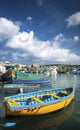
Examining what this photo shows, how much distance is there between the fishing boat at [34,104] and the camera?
1426 cm

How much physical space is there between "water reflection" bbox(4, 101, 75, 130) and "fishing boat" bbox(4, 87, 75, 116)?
408 mm

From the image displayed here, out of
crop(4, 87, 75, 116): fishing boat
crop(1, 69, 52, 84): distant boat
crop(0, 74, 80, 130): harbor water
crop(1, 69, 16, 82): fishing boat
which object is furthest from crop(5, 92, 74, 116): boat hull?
crop(1, 69, 16, 82): fishing boat

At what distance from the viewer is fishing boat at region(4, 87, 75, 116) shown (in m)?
14.3

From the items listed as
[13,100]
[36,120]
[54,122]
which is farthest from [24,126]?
[13,100]

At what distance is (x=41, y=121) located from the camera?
1434 cm

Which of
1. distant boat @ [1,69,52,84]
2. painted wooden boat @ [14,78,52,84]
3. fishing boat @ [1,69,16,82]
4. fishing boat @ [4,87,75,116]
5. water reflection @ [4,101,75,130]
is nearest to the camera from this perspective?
water reflection @ [4,101,75,130]

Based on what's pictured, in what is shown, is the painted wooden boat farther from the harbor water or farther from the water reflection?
the water reflection

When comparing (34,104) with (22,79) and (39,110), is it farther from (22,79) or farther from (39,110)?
(22,79)

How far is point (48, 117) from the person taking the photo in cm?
1529

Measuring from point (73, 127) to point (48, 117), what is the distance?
116 inches

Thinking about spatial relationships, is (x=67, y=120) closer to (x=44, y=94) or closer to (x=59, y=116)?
(x=59, y=116)

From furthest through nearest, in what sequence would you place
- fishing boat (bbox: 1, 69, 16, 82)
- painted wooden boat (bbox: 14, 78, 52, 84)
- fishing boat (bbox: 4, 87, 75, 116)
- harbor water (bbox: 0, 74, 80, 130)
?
1. fishing boat (bbox: 1, 69, 16, 82)
2. painted wooden boat (bbox: 14, 78, 52, 84)
3. fishing boat (bbox: 4, 87, 75, 116)
4. harbor water (bbox: 0, 74, 80, 130)

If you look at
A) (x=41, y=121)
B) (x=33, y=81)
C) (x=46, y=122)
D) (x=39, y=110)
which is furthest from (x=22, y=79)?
(x=46, y=122)

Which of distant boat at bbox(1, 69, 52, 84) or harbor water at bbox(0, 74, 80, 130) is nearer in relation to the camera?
harbor water at bbox(0, 74, 80, 130)
